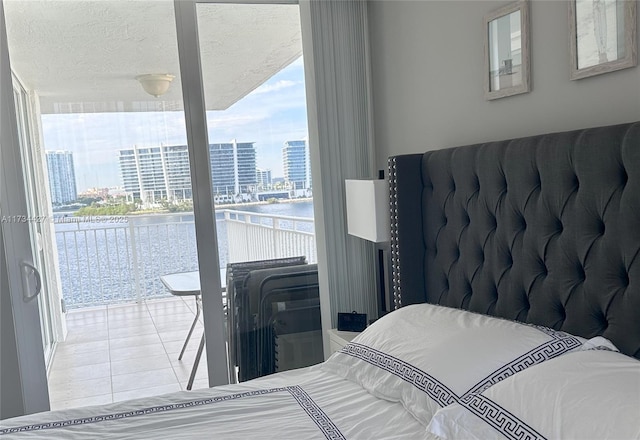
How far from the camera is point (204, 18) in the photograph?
9.61 ft

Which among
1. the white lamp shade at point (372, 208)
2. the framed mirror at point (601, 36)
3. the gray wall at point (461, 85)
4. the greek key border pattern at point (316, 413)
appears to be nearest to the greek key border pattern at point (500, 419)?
the greek key border pattern at point (316, 413)

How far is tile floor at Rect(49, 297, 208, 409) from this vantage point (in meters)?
2.93

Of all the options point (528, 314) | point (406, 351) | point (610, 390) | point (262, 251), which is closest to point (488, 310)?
point (528, 314)

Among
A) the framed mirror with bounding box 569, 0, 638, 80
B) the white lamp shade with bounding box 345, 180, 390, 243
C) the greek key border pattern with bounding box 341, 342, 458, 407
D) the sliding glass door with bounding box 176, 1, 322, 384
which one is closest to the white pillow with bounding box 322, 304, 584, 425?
the greek key border pattern with bounding box 341, 342, 458, 407

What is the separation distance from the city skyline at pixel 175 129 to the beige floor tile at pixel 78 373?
98cm

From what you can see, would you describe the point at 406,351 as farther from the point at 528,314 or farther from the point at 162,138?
the point at 162,138

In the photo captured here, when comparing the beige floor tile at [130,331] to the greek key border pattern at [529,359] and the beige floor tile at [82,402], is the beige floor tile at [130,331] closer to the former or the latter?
the beige floor tile at [82,402]

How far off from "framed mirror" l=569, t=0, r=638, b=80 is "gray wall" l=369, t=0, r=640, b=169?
0.03m

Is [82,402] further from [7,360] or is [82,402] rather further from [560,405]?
[560,405]

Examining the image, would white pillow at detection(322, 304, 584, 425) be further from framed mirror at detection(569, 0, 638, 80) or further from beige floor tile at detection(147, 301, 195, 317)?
beige floor tile at detection(147, 301, 195, 317)

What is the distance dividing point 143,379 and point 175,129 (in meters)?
1.41

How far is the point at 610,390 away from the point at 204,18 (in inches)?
103

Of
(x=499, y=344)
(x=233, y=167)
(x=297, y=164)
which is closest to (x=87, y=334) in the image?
(x=233, y=167)

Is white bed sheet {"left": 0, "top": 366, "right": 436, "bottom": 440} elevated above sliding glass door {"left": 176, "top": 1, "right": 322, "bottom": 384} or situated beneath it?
situated beneath
